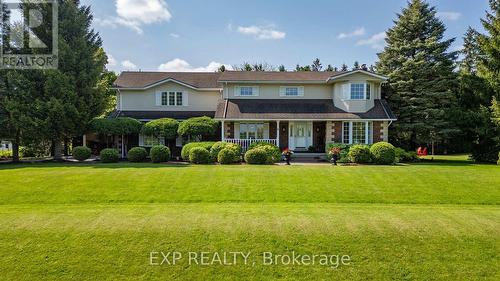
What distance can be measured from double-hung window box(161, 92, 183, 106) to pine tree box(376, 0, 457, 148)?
17.6 meters

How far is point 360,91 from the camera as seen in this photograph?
24609 millimetres

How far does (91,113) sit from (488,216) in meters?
24.3

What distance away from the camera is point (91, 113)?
2436 cm

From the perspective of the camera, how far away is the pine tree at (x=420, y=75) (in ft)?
84.8

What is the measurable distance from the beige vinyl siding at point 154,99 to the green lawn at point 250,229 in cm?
1509

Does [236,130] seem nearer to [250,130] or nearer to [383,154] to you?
[250,130]

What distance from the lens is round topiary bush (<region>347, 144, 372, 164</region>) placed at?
1969cm

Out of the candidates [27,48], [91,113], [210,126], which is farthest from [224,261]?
[27,48]

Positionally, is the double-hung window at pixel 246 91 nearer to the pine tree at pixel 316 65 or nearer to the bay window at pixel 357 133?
the bay window at pixel 357 133

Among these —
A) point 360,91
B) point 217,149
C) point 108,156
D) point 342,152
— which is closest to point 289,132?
point 342,152

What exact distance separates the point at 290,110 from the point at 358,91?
5.29 meters

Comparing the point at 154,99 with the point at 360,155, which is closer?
the point at 360,155

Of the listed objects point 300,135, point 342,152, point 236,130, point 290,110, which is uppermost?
point 290,110

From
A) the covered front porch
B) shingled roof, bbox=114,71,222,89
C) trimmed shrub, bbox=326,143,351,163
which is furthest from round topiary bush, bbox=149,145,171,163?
trimmed shrub, bbox=326,143,351,163
